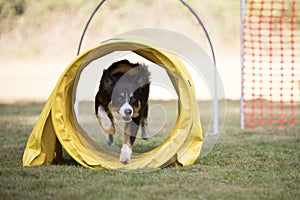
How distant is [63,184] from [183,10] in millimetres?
16886

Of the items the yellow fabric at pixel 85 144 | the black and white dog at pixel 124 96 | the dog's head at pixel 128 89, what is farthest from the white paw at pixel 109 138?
the yellow fabric at pixel 85 144

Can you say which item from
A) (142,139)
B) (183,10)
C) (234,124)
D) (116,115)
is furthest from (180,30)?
(116,115)

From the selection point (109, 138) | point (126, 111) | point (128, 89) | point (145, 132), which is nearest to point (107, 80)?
point (128, 89)

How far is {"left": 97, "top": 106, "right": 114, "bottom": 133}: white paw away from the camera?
20.0ft

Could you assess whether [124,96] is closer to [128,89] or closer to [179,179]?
[128,89]

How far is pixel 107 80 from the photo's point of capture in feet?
19.8

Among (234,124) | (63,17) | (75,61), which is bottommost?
(234,124)

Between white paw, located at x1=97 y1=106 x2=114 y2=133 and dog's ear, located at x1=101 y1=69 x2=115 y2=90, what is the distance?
0.94 feet

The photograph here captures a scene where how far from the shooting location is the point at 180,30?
20.6 meters

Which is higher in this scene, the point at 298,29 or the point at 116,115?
the point at 298,29

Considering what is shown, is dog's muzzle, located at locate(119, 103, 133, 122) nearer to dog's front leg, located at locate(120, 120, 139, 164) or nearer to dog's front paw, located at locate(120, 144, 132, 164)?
dog's front leg, located at locate(120, 120, 139, 164)

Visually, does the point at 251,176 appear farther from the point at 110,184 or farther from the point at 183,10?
the point at 183,10

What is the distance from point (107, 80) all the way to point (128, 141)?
0.75 metres

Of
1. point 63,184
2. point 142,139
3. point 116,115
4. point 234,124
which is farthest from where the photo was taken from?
point 234,124
